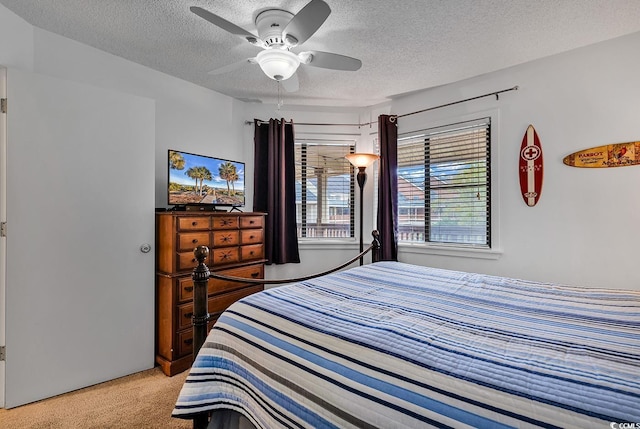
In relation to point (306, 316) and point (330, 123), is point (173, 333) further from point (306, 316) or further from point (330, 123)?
point (330, 123)

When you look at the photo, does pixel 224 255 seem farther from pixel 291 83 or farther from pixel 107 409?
pixel 291 83

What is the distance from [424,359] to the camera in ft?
2.77

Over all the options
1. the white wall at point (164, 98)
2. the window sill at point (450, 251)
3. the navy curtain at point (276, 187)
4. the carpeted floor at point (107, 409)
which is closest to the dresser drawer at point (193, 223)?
the white wall at point (164, 98)

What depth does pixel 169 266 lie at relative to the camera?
2.40 metres

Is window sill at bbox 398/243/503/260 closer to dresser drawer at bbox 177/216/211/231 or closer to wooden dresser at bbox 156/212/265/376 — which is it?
wooden dresser at bbox 156/212/265/376

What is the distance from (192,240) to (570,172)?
3193 millimetres

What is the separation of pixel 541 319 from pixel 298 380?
963 millimetres

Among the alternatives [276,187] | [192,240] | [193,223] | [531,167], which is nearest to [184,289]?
[192,240]

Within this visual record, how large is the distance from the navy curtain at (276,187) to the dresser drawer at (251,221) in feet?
1.49

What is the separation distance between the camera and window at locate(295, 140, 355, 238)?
3.79m

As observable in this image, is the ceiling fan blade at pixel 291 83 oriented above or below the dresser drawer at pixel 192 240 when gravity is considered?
above

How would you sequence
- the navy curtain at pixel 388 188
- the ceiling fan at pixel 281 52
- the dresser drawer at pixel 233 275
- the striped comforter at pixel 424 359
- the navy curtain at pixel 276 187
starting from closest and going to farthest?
1. the striped comforter at pixel 424 359
2. the ceiling fan at pixel 281 52
3. the dresser drawer at pixel 233 275
4. the navy curtain at pixel 388 188
5. the navy curtain at pixel 276 187

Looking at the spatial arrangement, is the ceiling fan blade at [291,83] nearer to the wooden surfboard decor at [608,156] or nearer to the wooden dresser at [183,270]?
the wooden dresser at [183,270]

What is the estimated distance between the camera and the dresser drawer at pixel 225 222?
104 inches
